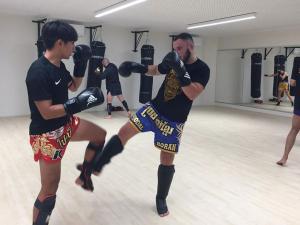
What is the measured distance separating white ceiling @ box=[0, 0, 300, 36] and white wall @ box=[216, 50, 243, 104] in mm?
2362

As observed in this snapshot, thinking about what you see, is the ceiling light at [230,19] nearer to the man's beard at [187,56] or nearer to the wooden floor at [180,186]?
the wooden floor at [180,186]

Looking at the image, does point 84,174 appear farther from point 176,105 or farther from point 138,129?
point 176,105

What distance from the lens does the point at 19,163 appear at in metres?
3.37

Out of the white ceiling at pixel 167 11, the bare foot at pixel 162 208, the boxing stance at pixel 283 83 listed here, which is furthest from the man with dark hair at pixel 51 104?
the boxing stance at pixel 283 83

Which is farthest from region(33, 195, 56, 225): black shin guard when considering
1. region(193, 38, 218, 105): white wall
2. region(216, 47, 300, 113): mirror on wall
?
region(193, 38, 218, 105): white wall

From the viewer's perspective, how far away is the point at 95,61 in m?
6.59

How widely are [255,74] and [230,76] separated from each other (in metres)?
0.81

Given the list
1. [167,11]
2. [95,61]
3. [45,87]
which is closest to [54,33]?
[45,87]

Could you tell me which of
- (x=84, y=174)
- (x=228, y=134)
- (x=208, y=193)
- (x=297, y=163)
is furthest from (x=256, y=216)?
(x=228, y=134)

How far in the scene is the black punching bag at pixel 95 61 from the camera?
6432mm

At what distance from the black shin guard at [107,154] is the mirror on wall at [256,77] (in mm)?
6926

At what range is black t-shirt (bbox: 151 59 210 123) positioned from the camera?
2081mm

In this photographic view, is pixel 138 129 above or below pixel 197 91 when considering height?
below

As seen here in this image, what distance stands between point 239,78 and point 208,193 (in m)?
7.00
